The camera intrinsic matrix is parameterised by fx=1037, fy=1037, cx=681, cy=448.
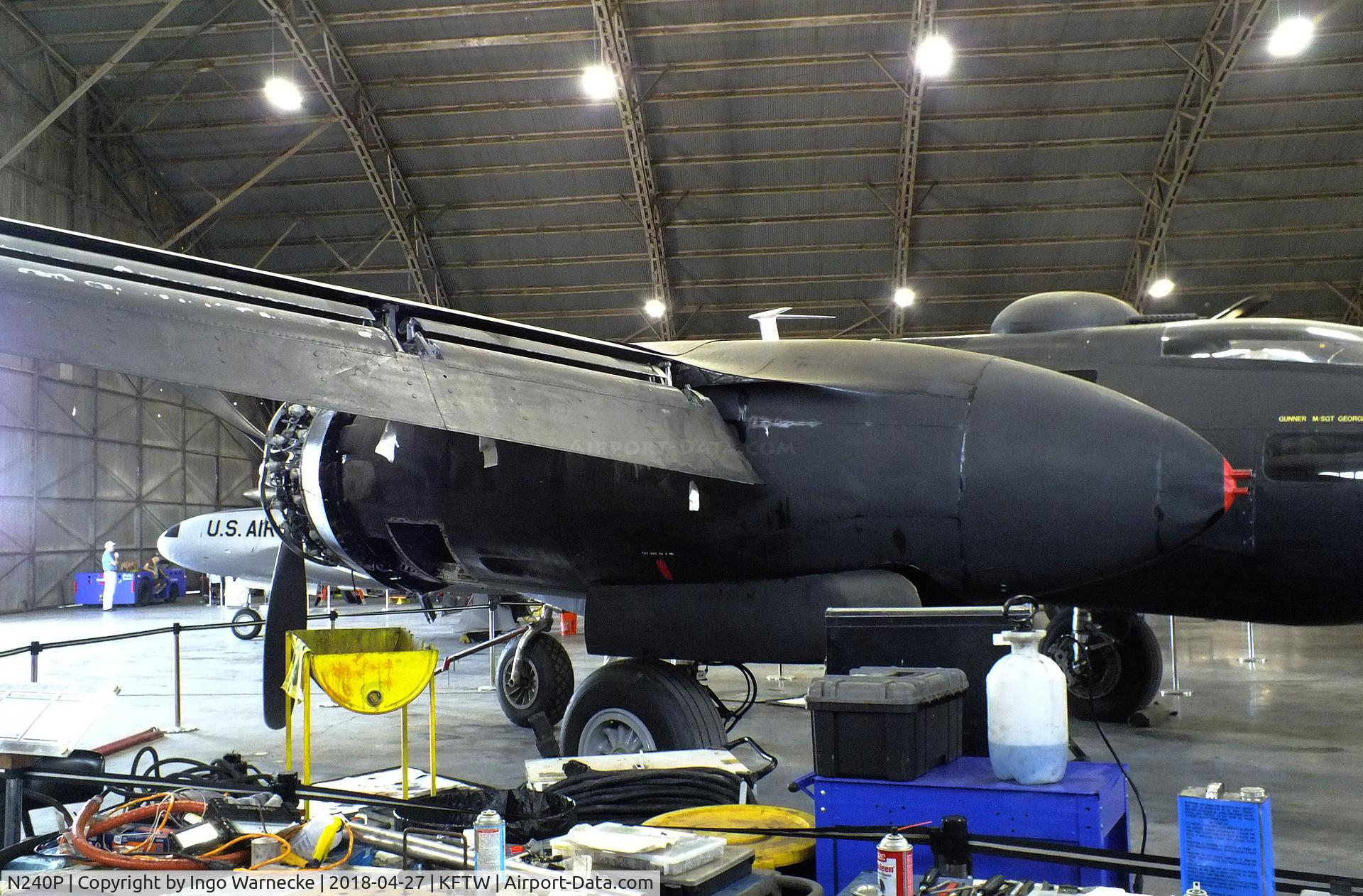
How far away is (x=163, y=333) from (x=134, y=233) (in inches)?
1079

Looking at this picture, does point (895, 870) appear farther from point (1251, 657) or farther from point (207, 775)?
point (1251, 657)

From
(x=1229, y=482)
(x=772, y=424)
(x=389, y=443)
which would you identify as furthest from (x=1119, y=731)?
(x=389, y=443)

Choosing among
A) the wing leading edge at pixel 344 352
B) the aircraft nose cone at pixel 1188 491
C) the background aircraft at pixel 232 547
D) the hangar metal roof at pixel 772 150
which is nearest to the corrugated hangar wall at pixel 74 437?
the hangar metal roof at pixel 772 150

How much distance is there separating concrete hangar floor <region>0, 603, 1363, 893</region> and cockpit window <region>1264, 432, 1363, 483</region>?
6.60ft

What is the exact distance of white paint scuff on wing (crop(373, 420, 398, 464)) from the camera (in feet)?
21.4

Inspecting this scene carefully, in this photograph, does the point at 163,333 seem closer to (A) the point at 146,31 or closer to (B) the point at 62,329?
(B) the point at 62,329

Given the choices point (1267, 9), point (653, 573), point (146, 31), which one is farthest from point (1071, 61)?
point (653, 573)

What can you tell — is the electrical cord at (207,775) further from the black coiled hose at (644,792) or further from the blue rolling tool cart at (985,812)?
the blue rolling tool cart at (985,812)

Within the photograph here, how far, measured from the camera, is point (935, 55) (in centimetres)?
2009

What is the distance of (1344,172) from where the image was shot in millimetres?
24750

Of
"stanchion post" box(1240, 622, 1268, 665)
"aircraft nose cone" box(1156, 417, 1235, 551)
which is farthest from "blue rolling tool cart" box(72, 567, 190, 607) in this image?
"aircraft nose cone" box(1156, 417, 1235, 551)

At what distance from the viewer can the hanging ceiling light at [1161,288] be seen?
2500 cm

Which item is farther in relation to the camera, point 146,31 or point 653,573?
point 146,31

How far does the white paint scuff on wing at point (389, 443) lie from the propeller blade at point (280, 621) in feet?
4.45
